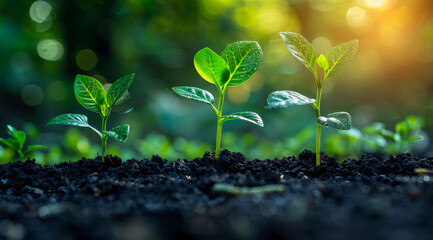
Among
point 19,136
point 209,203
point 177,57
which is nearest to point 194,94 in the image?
point 209,203

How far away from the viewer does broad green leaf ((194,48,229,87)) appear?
1508mm

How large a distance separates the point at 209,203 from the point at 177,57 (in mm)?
4980

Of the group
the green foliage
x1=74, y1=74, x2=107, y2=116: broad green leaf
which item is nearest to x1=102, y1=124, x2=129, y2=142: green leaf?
x1=74, y1=74, x2=107, y2=116: broad green leaf

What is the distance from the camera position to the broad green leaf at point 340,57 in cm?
160

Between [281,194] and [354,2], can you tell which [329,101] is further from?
[281,194]

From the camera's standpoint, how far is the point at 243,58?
5.19 ft

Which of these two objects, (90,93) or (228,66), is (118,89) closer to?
(90,93)

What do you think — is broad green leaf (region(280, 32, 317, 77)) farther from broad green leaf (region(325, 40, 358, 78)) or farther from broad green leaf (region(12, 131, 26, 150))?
broad green leaf (region(12, 131, 26, 150))

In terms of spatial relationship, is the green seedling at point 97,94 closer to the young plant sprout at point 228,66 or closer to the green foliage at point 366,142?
the young plant sprout at point 228,66

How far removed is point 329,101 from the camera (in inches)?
225

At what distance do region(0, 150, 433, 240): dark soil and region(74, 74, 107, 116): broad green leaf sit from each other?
26 cm

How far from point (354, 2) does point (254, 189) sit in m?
5.75

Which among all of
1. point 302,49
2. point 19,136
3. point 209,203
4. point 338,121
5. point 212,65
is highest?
point 302,49

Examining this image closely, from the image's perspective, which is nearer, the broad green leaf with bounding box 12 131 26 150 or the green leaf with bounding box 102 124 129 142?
the green leaf with bounding box 102 124 129 142
